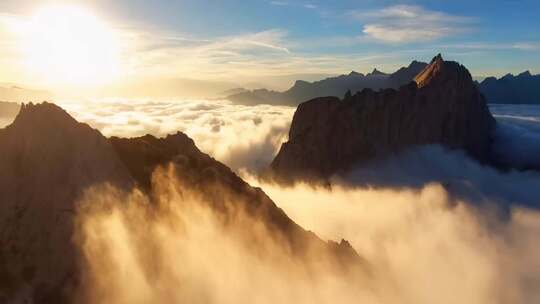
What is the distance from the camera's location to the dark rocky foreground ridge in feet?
175

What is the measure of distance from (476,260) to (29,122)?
180770 mm

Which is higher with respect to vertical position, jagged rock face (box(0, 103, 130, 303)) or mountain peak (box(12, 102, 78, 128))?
mountain peak (box(12, 102, 78, 128))

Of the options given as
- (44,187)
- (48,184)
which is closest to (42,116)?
(48,184)

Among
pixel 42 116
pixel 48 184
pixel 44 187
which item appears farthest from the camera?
pixel 42 116

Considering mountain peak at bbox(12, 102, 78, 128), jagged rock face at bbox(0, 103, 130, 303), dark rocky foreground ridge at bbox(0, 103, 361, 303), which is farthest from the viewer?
mountain peak at bbox(12, 102, 78, 128)

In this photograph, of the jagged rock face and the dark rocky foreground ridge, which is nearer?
the dark rocky foreground ridge

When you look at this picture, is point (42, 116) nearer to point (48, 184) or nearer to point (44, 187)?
point (48, 184)

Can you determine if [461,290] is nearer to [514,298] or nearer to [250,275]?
[514,298]

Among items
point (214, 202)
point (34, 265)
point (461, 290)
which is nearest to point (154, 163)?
point (214, 202)

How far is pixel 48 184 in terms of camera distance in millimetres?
57188

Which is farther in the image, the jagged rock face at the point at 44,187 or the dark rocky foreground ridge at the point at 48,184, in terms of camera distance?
the jagged rock face at the point at 44,187

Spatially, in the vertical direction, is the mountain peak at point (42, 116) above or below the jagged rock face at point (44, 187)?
above

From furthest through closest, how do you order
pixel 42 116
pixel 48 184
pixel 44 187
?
pixel 42 116
pixel 48 184
pixel 44 187

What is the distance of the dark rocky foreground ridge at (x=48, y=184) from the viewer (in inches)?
2096
